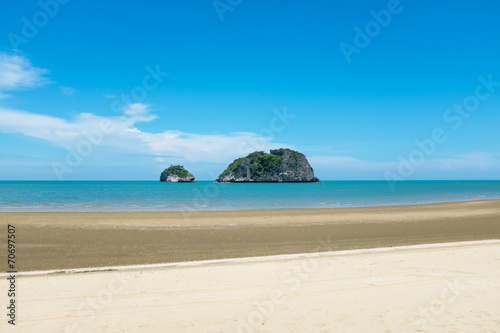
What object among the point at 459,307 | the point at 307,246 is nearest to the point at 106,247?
the point at 307,246

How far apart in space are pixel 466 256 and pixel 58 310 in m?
12.4

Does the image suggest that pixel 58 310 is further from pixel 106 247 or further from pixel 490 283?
pixel 490 283

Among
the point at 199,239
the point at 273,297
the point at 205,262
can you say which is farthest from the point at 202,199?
the point at 273,297

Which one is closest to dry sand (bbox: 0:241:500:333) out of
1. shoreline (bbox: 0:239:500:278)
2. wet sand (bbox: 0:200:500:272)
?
shoreline (bbox: 0:239:500:278)

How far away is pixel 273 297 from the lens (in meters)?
7.82

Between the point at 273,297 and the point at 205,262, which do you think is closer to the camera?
the point at 273,297

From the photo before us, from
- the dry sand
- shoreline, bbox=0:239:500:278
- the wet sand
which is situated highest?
the dry sand

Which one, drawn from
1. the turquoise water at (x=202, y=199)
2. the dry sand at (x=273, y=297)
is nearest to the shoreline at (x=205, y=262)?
the dry sand at (x=273, y=297)

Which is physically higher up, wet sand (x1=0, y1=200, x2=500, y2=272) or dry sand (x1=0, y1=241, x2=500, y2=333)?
dry sand (x1=0, y1=241, x2=500, y2=333)

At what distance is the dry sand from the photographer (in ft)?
20.7

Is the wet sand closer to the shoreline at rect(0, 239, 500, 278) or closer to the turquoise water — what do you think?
the shoreline at rect(0, 239, 500, 278)

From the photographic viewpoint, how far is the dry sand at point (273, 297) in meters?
6.31

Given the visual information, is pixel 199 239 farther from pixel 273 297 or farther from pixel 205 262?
pixel 273 297

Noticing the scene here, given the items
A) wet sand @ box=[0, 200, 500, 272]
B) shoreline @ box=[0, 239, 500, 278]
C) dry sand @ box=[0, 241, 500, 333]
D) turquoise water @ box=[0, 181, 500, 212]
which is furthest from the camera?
turquoise water @ box=[0, 181, 500, 212]
